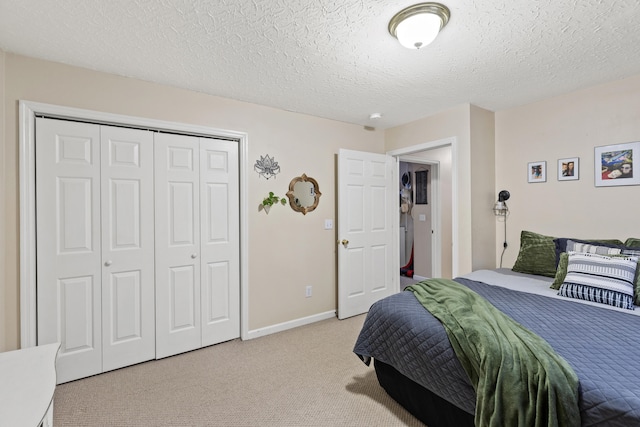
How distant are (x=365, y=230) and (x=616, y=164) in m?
2.32

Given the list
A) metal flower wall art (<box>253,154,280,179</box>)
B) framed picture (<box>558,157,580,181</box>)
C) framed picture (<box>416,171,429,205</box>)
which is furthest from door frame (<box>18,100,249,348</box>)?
framed picture (<box>416,171,429,205</box>)

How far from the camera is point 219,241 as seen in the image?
116 inches

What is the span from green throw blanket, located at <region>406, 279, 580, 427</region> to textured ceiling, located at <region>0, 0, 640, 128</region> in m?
1.66

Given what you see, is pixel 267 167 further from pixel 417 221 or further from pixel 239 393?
pixel 417 221

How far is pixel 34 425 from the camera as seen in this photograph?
1211 mm

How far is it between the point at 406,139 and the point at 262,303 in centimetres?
252

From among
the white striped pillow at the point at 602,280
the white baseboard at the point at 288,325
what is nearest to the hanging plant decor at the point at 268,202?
the white baseboard at the point at 288,325

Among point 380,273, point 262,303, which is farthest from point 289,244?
point 380,273

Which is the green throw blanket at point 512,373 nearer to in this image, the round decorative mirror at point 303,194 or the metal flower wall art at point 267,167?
the round decorative mirror at point 303,194

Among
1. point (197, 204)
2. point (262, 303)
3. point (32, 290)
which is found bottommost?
point (262, 303)

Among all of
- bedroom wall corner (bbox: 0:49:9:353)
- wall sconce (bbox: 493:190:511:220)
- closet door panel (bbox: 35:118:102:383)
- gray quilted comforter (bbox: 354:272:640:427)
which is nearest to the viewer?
gray quilted comforter (bbox: 354:272:640:427)

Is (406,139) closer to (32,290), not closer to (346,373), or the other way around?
(346,373)

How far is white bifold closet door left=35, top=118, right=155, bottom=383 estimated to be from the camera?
88.1 inches

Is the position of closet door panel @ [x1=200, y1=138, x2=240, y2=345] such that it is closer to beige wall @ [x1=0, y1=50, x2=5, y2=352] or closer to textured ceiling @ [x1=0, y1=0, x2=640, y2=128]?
textured ceiling @ [x1=0, y1=0, x2=640, y2=128]
